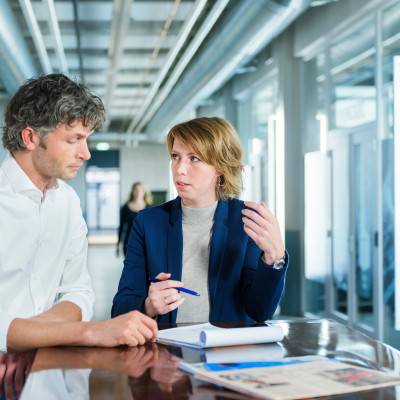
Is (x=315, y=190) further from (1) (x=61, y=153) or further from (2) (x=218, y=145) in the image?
(1) (x=61, y=153)

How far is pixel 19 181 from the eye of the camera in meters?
1.86

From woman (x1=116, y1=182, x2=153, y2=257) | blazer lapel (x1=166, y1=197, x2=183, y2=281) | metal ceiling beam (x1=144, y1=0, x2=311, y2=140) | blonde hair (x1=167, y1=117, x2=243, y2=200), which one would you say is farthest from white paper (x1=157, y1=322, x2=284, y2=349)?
woman (x1=116, y1=182, x2=153, y2=257)

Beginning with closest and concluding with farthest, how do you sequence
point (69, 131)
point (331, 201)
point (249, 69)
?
point (69, 131), point (331, 201), point (249, 69)

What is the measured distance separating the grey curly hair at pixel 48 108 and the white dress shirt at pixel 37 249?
126 mm

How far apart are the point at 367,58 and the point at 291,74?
161 cm

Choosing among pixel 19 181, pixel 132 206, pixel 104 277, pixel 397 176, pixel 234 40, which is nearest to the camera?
pixel 19 181

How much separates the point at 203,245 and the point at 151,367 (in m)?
0.87

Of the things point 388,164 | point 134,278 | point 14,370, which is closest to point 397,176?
point 388,164

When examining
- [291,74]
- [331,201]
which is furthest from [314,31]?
[331,201]

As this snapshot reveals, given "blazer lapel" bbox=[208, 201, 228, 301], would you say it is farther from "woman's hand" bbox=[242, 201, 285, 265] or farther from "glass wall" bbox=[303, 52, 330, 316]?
"glass wall" bbox=[303, 52, 330, 316]

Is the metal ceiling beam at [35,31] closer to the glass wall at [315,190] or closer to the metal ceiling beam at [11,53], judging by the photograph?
the metal ceiling beam at [11,53]

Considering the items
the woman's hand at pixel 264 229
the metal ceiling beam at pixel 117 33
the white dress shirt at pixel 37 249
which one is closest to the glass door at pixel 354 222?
the metal ceiling beam at pixel 117 33

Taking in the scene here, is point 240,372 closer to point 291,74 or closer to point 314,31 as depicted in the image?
point 314,31

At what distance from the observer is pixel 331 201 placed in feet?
22.7
